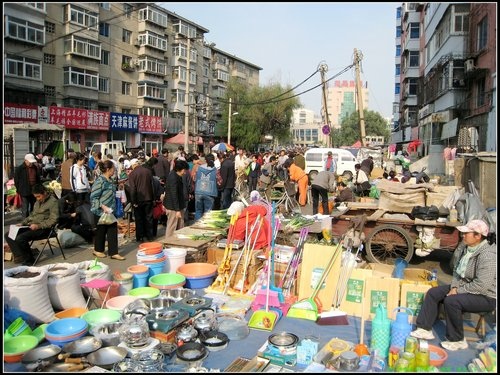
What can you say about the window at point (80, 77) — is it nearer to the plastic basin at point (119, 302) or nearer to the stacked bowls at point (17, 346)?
the plastic basin at point (119, 302)

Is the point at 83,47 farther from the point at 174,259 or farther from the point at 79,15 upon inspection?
the point at 174,259

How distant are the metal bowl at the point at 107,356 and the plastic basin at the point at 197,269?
217 cm

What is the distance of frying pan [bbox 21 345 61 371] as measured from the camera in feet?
12.4

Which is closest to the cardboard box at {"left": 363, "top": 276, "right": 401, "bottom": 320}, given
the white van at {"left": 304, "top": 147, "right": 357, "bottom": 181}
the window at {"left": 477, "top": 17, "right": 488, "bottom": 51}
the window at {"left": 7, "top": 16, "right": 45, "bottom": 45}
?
the white van at {"left": 304, "top": 147, "right": 357, "bottom": 181}

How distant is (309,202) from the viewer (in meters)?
14.9

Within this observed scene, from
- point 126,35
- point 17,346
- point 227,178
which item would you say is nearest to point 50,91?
point 126,35

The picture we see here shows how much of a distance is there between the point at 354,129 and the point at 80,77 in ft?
176

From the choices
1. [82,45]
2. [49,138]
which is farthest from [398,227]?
[82,45]

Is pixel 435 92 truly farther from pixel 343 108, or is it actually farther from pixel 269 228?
pixel 343 108

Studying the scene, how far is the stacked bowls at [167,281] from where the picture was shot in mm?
5645

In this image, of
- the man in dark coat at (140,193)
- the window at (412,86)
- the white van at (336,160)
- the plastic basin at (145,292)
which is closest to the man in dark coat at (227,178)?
the man in dark coat at (140,193)

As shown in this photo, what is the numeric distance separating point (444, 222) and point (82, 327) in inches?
227

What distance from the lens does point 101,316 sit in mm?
4738

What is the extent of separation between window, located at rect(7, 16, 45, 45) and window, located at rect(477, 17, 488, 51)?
2628 cm
